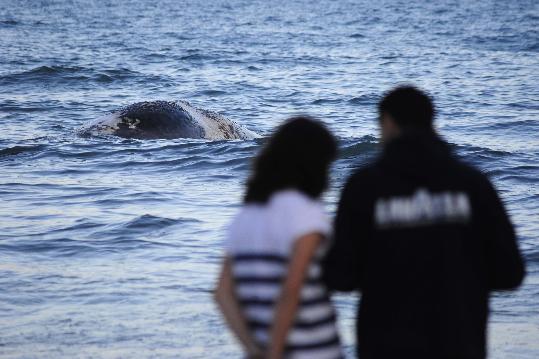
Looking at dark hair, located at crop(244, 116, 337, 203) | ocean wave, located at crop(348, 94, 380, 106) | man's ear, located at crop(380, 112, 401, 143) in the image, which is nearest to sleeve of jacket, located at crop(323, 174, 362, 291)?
dark hair, located at crop(244, 116, 337, 203)

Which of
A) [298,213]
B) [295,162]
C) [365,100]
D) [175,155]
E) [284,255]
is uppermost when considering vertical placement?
[295,162]

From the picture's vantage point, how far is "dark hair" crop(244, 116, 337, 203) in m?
3.83

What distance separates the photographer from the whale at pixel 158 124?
15.6m

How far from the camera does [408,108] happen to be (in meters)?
4.09

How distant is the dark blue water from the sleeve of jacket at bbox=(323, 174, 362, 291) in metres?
3.15

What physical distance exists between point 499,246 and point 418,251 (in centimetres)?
30

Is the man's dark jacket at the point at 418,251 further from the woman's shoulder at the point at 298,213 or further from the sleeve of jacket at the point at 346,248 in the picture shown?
the woman's shoulder at the point at 298,213

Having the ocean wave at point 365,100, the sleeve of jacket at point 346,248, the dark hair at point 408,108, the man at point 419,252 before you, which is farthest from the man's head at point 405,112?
the ocean wave at point 365,100

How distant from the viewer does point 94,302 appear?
8.09m

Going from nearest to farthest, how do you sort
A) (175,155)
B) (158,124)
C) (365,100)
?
(175,155)
(158,124)
(365,100)

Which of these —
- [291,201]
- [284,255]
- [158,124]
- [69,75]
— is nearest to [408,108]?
[291,201]

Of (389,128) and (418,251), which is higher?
(389,128)

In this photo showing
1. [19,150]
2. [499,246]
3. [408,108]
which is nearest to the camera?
[499,246]

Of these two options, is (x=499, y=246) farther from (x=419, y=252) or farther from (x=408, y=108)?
(x=408, y=108)
